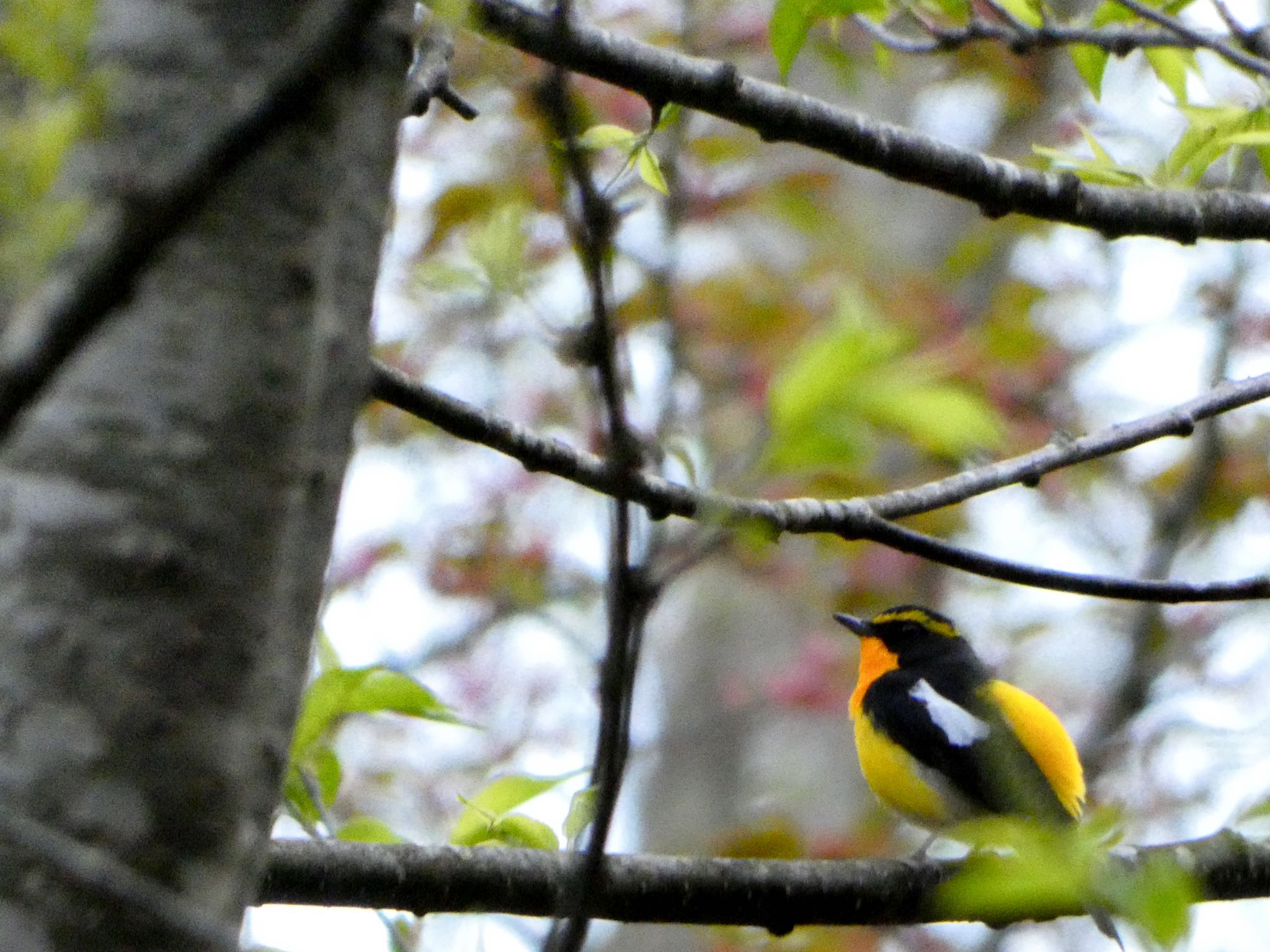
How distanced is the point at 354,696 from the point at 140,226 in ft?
5.69

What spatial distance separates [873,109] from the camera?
38.2 feet

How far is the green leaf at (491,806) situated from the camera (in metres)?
2.44

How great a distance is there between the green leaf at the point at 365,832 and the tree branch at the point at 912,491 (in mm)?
659

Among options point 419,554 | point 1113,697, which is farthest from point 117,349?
point 419,554

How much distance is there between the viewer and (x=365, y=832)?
253 cm

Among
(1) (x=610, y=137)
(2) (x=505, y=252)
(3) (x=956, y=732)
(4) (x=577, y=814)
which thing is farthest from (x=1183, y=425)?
(3) (x=956, y=732)

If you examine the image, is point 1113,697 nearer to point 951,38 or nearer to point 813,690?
point 813,690

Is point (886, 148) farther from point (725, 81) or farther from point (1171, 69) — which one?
point (1171, 69)

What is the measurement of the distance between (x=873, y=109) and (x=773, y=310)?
4230 mm

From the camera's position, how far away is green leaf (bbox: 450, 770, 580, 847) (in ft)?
8.01

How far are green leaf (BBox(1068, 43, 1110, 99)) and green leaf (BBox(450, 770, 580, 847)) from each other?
5.61 feet

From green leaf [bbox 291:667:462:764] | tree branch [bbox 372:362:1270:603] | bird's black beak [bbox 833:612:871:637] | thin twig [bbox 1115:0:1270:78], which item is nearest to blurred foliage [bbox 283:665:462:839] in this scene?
green leaf [bbox 291:667:462:764]

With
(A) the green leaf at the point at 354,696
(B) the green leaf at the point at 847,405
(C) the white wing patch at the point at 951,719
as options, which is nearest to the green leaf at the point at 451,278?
(B) the green leaf at the point at 847,405

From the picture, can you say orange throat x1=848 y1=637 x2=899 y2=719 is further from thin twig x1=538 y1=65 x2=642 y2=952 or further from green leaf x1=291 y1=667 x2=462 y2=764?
thin twig x1=538 y1=65 x2=642 y2=952
